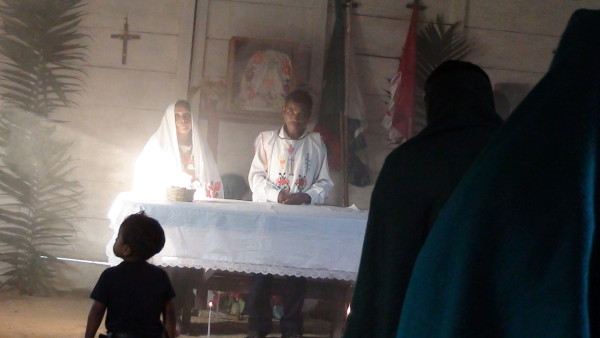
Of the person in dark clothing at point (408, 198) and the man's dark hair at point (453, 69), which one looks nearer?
the person in dark clothing at point (408, 198)

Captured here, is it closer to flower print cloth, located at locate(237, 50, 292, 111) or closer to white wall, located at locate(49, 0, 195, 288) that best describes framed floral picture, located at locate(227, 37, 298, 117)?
flower print cloth, located at locate(237, 50, 292, 111)

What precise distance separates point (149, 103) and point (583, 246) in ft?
20.1

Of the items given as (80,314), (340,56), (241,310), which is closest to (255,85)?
(340,56)

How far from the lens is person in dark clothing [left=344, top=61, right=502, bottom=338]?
82.5 inches

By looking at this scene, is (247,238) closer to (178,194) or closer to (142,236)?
(178,194)

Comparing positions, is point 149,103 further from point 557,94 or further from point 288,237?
point 557,94

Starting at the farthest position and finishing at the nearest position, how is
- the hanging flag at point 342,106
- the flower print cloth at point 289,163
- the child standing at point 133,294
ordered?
the hanging flag at point 342,106 → the flower print cloth at point 289,163 → the child standing at point 133,294

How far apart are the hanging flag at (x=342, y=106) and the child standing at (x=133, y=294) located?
3359mm

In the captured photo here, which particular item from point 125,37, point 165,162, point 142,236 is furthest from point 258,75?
point 142,236

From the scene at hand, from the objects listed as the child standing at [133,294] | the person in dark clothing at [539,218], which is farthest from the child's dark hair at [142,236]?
the person in dark clothing at [539,218]

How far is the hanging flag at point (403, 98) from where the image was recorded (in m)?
6.60

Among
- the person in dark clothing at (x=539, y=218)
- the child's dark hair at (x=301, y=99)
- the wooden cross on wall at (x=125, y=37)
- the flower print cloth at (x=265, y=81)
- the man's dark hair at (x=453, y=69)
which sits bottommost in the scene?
the person in dark clothing at (x=539, y=218)

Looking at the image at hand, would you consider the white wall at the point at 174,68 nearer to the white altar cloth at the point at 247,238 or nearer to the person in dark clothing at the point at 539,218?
the white altar cloth at the point at 247,238

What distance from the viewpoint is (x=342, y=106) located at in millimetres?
6586
